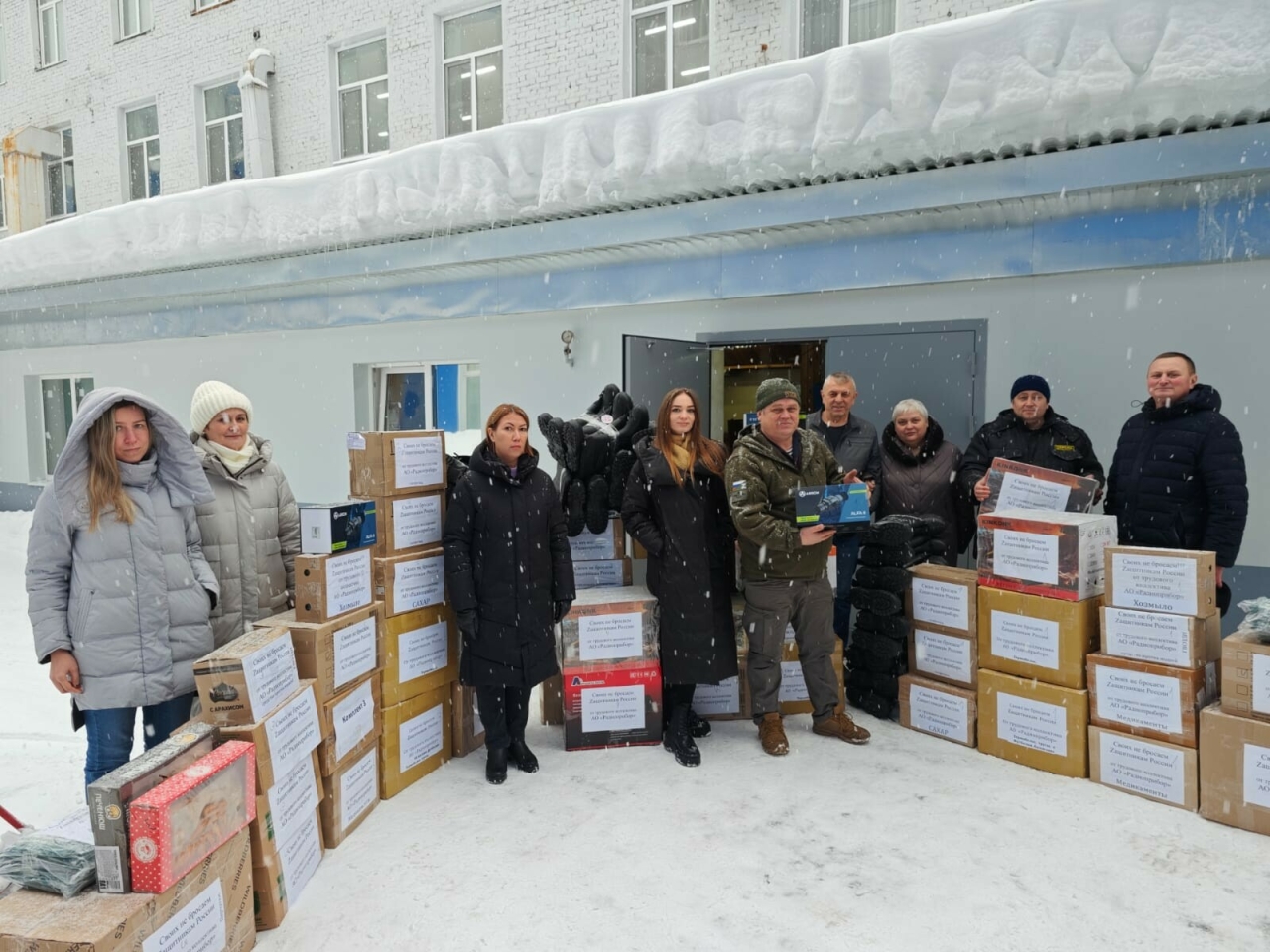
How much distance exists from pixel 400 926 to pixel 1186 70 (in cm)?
515

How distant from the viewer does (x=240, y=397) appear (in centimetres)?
319

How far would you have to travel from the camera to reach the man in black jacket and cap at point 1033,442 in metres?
4.19

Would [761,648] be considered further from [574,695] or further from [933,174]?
[933,174]

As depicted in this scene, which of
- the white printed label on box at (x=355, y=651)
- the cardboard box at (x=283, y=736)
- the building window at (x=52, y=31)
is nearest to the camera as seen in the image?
the cardboard box at (x=283, y=736)

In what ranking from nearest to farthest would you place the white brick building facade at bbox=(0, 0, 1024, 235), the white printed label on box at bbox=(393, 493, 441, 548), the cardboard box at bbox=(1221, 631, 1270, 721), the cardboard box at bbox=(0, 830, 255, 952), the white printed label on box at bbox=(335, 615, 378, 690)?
the cardboard box at bbox=(0, 830, 255, 952) < the cardboard box at bbox=(1221, 631, 1270, 721) < the white printed label on box at bbox=(335, 615, 378, 690) < the white printed label on box at bbox=(393, 493, 441, 548) < the white brick building facade at bbox=(0, 0, 1024, 235)

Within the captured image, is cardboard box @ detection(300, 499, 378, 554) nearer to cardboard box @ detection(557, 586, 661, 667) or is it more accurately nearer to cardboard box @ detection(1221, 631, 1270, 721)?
cardboard box @ detection(557, 586, 661, 667)

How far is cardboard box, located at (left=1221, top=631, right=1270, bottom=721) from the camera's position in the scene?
9.98 feet

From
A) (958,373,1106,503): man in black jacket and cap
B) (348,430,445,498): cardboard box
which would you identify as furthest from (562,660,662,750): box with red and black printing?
(958,373,1106,503): man in black jacket and cap

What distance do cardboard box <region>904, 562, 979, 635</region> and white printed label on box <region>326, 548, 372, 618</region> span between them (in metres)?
2.70

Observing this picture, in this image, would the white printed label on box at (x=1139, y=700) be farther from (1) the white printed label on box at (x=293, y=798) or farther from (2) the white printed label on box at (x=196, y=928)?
(2) the white printed label on box at (x=196, y=928)

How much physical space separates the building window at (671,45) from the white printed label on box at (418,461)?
5672 mm

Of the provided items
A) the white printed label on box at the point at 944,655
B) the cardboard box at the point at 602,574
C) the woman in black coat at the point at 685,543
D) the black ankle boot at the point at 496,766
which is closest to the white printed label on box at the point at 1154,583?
the white printed label on box at the point at 944,655

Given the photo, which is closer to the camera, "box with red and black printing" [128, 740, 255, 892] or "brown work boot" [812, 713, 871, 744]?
"box with red and black printing" [128, 740, 255, 892]

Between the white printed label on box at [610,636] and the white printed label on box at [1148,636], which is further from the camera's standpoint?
the white printed label on box at [610,636]
